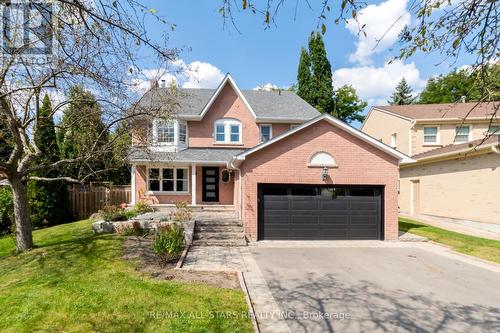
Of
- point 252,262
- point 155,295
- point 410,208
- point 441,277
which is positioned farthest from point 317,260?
point 410,208

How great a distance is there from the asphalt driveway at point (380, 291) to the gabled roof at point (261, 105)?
35.0 ft

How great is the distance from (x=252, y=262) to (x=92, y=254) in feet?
16.3

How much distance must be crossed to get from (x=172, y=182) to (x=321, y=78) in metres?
27.0

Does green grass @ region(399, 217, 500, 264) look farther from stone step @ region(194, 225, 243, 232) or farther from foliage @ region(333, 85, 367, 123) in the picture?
foliage @ region(333, 85, 367, 123)

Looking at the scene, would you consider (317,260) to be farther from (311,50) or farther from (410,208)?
(311,50)

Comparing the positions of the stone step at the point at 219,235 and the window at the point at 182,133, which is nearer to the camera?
the stone step at the point at 219,235

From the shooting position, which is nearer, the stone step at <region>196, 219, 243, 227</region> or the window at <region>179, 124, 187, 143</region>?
the stone step at <region>196, 219, 243, 227</region>

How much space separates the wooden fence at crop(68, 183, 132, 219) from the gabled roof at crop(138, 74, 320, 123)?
6483 millimetres

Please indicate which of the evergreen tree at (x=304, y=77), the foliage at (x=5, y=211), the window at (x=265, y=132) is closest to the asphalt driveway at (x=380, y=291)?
the window at (x=265, y=132)

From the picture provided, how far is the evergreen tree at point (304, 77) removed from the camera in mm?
37531

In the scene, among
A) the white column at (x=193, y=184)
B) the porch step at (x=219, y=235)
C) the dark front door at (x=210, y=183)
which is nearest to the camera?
the porch step at (x=219, y=235)

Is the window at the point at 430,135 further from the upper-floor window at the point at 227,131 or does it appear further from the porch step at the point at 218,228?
the porch step at the point at 218,228

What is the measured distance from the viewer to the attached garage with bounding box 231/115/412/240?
12.8m

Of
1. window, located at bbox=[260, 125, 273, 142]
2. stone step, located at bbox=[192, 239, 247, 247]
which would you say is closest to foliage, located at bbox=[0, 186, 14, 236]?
stone step, located at bbox=[192, 239, 247, 247]
